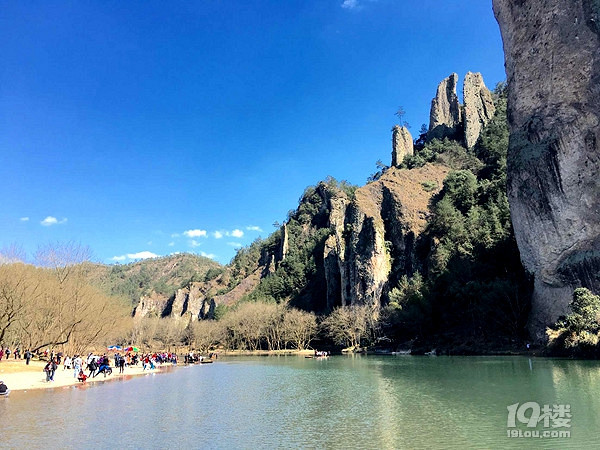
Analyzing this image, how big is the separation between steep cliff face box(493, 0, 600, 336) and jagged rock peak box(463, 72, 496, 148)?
57804 mm

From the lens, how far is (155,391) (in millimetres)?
23203

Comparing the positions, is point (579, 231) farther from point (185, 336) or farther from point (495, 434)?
point (185, 336)

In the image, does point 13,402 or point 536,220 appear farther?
point 536,220

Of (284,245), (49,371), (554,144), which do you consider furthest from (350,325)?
(284,245)

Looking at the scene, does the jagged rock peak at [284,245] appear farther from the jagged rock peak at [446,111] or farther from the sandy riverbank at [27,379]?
the sandy riverbank at [27,379]

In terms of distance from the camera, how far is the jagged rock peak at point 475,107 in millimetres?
97125

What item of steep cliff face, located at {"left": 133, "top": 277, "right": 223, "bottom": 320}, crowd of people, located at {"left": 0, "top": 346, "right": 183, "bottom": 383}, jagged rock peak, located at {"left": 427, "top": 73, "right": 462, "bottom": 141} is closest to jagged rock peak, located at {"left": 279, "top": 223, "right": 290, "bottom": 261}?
steep cliff face, located at {"left": 133, "top": 277, "right": 223, "bottom": 320}

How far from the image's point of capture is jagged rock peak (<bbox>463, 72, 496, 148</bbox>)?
319 feet

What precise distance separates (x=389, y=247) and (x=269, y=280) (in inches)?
1506

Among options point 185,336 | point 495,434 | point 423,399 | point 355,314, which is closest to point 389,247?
point 355,314

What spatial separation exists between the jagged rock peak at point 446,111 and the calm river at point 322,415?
90.3 meters

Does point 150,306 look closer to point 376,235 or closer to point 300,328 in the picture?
point 300,328

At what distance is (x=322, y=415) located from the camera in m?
14.7

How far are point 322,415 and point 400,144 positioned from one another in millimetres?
101448
